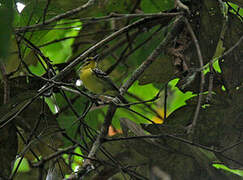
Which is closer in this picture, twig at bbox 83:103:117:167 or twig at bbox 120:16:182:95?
twig at bbox 83:103:117:167

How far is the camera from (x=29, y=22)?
1422 millimetres

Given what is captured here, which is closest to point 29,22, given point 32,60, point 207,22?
point 32,60

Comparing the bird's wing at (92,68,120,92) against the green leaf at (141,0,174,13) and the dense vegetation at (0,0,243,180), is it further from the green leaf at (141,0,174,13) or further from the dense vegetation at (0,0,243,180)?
the green leaf at (141,0,174,13)

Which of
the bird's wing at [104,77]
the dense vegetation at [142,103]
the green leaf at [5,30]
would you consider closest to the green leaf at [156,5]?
the dense vegetation at [142,103]

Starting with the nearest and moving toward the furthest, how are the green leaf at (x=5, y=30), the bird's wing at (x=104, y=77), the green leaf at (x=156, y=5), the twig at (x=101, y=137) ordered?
the green leaf at (x=5, y=30)
the twig at (x=101, y=137)
the green leaf at (x=156, y=5)
the bird's wing at (x=104, y=77)

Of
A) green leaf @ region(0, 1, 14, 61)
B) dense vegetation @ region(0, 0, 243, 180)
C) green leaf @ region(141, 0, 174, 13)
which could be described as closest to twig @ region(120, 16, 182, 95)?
dense vegetation @ region(0, 0, 243, 180)

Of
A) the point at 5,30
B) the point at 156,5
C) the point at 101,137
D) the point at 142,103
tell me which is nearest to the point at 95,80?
the point at 156,5

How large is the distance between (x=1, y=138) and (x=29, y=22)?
0.47 meters

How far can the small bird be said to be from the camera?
6.52ft

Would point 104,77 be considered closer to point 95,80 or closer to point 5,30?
point 95,80

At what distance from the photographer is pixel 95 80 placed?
2.10 meters

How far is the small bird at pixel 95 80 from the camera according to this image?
1986mm

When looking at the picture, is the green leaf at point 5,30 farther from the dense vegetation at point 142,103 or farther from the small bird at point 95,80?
the small bird at point 95,80

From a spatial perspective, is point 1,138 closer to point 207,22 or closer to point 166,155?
point 166,155
